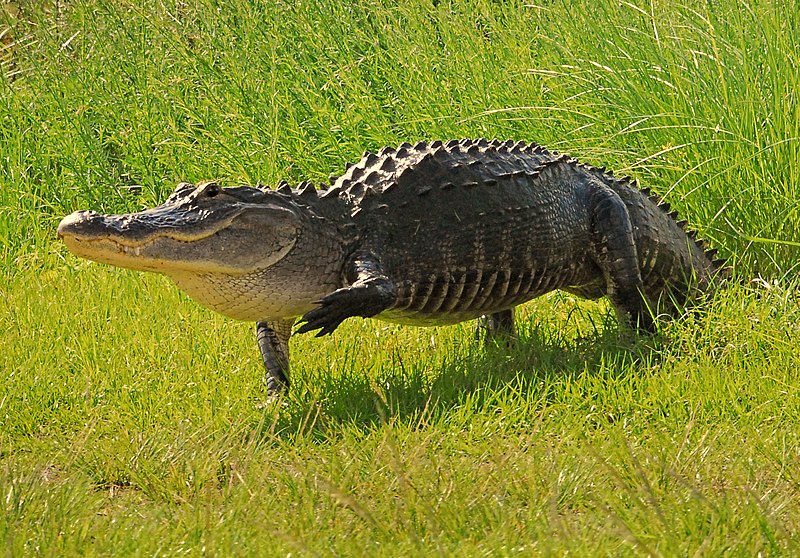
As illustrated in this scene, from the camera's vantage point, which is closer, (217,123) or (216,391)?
(216,391)

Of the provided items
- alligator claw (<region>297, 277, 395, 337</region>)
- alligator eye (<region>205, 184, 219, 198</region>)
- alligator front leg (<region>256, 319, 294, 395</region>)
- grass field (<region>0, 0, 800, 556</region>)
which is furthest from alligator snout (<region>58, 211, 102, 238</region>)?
alligator front leg (<region>256, 319, 294, 395</region>)

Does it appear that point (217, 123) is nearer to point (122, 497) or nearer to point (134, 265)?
point (134, 265)

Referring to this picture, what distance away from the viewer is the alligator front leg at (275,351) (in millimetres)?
4484

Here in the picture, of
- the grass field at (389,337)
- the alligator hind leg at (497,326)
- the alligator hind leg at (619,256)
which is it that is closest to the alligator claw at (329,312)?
the grass field at (389,337)

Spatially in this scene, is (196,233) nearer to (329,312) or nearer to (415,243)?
(329,312)

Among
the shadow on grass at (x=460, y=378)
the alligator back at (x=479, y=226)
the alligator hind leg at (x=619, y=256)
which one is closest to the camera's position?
the shadow on grass at (x=460, y=378)

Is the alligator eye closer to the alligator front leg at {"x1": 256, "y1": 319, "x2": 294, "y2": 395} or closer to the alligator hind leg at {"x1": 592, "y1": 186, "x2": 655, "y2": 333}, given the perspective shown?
the alligator front leg at {"x1": 256, "y1": 319, "x2": 294, "y2": 395}

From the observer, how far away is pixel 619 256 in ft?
15.6

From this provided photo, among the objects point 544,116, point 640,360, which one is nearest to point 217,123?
point 544,116

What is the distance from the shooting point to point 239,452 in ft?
12.3

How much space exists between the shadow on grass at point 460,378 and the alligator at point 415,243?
0.17 m

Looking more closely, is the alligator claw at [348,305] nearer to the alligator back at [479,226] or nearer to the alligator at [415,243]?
the alligator at [415,243]

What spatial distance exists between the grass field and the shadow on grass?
0.06 ft

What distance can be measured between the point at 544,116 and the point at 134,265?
9.18 feet
